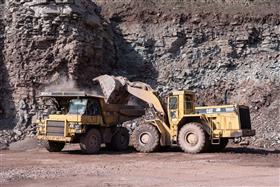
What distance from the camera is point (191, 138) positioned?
17500 millimetres

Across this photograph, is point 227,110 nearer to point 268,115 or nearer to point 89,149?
point 89,149

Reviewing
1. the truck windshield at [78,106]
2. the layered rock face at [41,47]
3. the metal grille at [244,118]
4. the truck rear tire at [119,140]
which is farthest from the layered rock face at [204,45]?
the truck windshield at [78,106]

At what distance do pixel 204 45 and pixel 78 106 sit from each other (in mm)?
12411

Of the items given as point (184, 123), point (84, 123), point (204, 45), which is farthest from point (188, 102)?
point (204, 45)

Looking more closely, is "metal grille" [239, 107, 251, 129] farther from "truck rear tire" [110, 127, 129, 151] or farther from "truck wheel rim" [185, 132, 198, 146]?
"truck rear tire" [110, 127, 129, 151]

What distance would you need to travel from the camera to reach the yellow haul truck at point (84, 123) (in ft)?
57.6

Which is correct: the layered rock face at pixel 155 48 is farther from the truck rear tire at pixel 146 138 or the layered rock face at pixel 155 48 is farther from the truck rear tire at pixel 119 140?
the truck rear tire at pixel 119 140

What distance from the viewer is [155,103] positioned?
18594 millimetres

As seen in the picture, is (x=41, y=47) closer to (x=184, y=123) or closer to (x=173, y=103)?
(x=173, y=103)

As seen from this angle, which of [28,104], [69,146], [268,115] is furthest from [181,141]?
[28,104]

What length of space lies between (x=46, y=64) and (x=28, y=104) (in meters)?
2.18

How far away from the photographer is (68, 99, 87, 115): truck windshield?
58.7 ft

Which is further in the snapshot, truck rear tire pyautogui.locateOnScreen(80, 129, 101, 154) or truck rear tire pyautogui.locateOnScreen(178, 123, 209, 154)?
truck rear tire pyautogui.locateOnScreen(80, 129, 101, 154)

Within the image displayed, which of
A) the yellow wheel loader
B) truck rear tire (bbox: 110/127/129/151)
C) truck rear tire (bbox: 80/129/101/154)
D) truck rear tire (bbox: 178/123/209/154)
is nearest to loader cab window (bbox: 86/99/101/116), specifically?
truck rear tire (bbox: 80/129/101/154)
